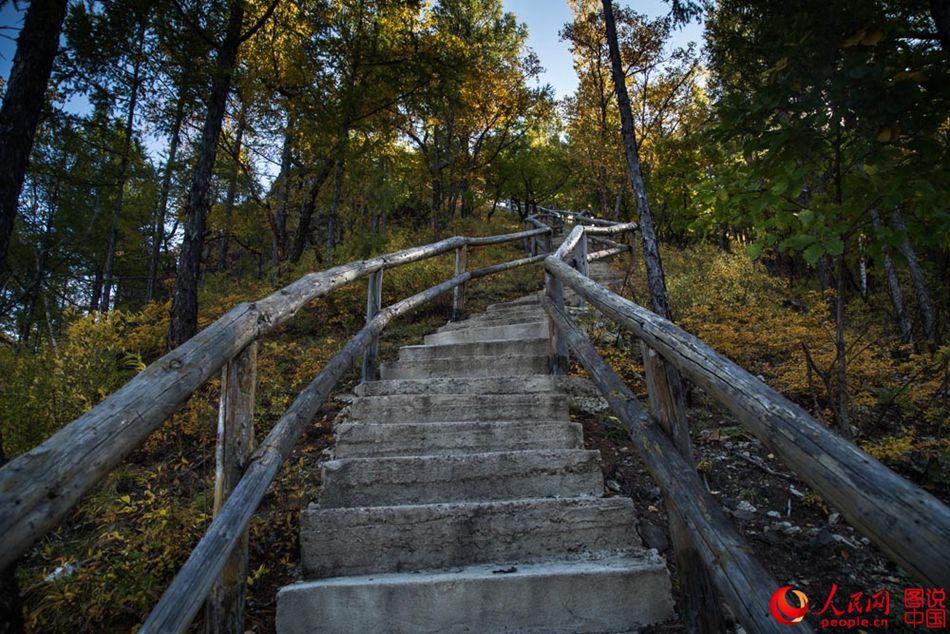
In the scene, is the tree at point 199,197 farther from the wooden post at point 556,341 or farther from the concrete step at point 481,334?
the wooden post at point 556,341

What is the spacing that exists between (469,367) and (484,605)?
2.34 metres

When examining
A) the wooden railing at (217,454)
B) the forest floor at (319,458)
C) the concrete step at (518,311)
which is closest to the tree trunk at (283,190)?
the forest floor at (319,458)

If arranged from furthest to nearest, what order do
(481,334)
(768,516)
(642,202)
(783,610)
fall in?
(642,202)
(481,334)
(768,516)
(783,610)

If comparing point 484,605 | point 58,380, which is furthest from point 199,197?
point 484,605

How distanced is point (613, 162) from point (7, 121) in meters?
12.1

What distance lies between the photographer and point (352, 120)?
9148mm

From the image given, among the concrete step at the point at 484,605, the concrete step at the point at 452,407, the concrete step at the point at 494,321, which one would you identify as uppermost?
the concrete step at the point at 494,321

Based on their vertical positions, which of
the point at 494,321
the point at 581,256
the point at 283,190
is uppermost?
the point at 283,190

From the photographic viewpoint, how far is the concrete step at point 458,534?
91.7 inches

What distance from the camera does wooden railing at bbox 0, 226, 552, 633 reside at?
875mm

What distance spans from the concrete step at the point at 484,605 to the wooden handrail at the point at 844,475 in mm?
1211

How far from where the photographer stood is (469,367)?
424cm

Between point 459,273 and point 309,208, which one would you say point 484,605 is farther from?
point 309,208

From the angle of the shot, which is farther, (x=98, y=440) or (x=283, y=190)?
(x=283, y=190)
